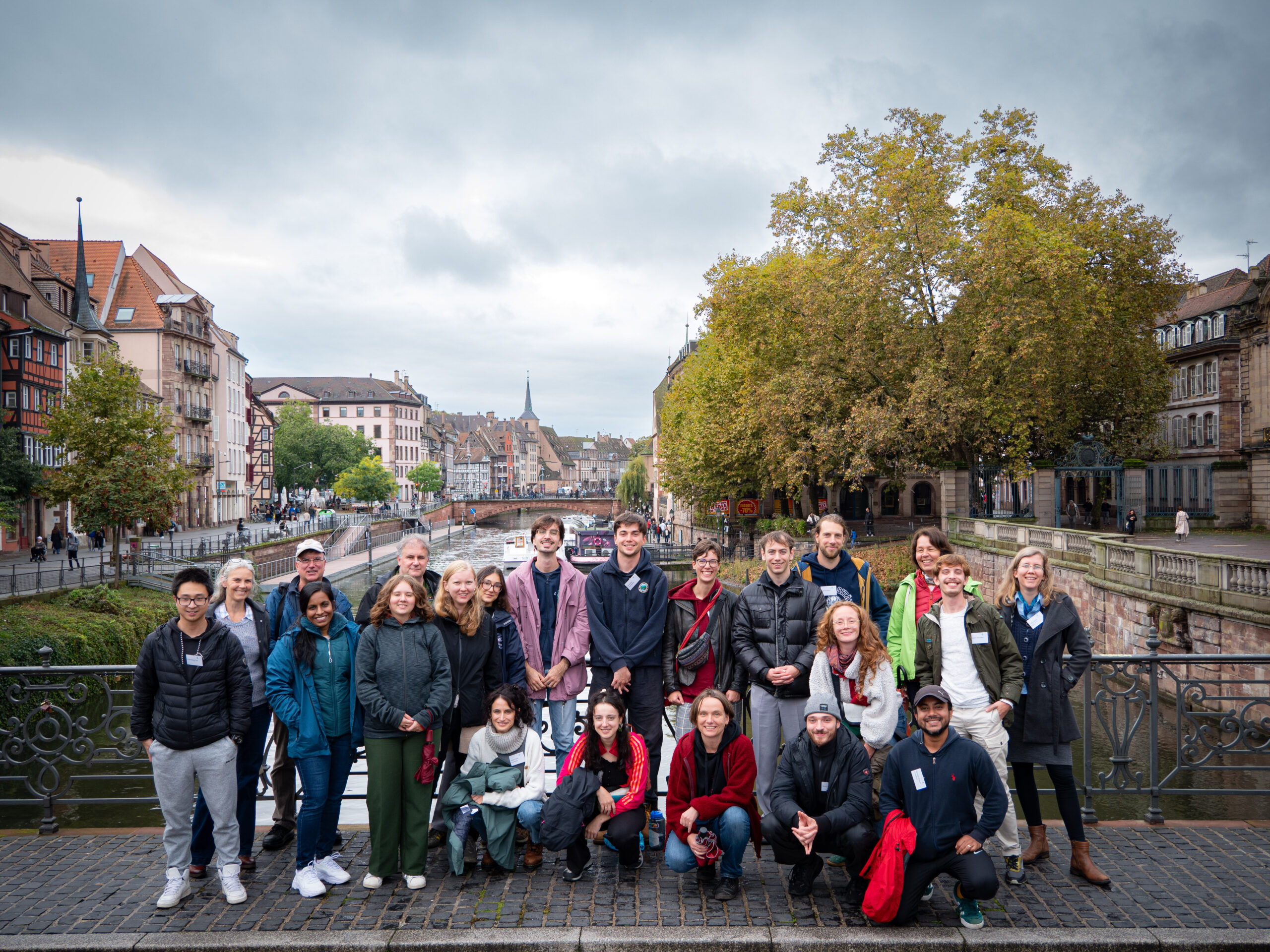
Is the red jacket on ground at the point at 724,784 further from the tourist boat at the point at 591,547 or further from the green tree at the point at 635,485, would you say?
the green tree at the point at 635,485

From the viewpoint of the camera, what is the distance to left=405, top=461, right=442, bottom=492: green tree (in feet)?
347

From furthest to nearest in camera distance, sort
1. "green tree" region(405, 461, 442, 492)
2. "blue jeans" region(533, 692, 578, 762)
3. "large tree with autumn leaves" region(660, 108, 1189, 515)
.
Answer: "green tree" region(405, 461, 442, 492), "large tree with autumn leaves" region(660, 108, 1189, 515), "blue jeans" region(533, 692, 578, 762)

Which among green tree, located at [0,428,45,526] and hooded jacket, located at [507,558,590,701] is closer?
hooded jacket, located at [507,558,590,701]

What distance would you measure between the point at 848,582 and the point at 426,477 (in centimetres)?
10389

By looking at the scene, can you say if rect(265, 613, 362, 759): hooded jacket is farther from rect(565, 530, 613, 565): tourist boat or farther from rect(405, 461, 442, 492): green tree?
rect(405, 461, 442, 492): green tree

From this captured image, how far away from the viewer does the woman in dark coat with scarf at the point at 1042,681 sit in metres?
5.28

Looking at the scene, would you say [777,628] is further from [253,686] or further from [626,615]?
[253,686]

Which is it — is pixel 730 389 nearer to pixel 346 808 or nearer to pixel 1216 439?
pixel 1216 439

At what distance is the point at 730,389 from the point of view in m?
38.1

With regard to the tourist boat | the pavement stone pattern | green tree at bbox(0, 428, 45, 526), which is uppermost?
green tree at bbox(0, 428, 45, 526)

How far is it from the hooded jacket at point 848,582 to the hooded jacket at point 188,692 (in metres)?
3.64

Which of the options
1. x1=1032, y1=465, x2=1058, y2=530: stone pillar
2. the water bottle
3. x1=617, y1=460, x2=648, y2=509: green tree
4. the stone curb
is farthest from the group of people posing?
x1=617, y1=460, x2=648, y2=509: green tree

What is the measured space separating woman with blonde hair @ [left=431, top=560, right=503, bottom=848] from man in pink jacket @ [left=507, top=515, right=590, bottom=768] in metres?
0.29

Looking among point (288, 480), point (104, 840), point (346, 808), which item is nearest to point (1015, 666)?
point (104, 840)
